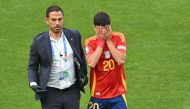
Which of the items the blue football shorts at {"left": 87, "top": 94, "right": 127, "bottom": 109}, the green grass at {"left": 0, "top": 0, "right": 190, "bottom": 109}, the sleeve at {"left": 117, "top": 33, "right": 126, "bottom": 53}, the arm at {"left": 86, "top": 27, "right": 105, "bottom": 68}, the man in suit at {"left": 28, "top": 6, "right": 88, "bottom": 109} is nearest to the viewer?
the man in suit at {"left": 28, "top": 6, "right": 88, "bottom": 109}

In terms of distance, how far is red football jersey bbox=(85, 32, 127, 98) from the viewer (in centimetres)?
893

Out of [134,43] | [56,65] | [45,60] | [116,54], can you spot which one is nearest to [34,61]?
[45,60]

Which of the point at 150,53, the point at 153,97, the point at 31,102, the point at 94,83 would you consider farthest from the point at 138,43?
the point at 94,83

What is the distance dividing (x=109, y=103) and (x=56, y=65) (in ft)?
3.42

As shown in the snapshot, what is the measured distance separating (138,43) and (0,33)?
362cm

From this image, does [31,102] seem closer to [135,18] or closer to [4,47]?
[4,47]

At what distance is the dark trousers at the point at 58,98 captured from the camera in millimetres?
8711

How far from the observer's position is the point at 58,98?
8703 mm

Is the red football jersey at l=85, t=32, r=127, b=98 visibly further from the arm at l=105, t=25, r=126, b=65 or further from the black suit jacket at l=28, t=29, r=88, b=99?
the black suit jacket at l=28, t=29, r=88, b=99

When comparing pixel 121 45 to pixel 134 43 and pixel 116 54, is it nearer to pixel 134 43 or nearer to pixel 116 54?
pixel 116 54

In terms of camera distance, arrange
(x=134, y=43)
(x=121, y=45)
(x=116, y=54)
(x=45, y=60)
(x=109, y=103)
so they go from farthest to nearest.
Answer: (x=134, y=43), (x=109, y=103), (x=121, y=45), (x=116, y=54), (x=45, y=60)

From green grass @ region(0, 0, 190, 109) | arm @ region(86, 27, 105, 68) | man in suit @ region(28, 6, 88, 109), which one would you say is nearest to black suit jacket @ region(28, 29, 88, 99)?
man in suit @ region(28, 6, 88, 109)

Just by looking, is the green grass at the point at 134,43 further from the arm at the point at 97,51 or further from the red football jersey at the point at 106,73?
the arm at the point at 97,51

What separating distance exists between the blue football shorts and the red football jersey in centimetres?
6
